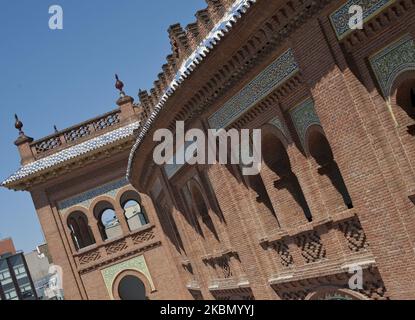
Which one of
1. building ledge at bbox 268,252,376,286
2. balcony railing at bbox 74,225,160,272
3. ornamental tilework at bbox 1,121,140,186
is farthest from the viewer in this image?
balcony railing at bbox 74,225,160,272

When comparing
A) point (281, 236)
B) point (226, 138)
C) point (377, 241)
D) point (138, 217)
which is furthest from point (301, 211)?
point (138, 217)

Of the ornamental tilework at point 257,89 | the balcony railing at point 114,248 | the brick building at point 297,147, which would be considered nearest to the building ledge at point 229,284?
the brick building at point 297,147

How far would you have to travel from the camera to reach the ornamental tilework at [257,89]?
9.27 meters

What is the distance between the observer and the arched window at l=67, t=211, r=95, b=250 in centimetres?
2459

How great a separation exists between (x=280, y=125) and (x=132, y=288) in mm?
16264

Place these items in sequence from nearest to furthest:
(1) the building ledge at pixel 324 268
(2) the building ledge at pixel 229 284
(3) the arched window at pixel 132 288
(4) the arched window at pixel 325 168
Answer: (1) the building ledge at pixel 324 268 → (4) the arched window at pixel 325 168 → (2) the building ledge at pixel 229 284 → (3) the arched window at pixel 132 288

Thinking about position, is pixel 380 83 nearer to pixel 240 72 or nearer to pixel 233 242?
pixel 240 72

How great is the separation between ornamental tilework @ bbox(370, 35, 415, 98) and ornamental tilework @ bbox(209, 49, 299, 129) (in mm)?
1457

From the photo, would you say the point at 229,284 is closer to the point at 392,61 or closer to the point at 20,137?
the point at 392,61

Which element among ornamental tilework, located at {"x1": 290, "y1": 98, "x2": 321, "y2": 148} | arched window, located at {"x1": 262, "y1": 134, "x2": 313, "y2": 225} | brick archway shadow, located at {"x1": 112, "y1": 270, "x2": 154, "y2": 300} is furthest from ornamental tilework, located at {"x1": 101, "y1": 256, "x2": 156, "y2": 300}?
ornamental tilework, located at {"x1": 290, "y1": 98, "x2": 321, "y2": 148}

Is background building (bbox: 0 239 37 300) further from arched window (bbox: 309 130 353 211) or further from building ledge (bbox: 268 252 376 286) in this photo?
arched window (bbox: 309 130 353 211)

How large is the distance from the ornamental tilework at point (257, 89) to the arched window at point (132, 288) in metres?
14.1

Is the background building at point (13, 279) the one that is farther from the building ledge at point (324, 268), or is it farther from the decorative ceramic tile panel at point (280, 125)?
the decorative ceramic tile panel at point (280, 125)
